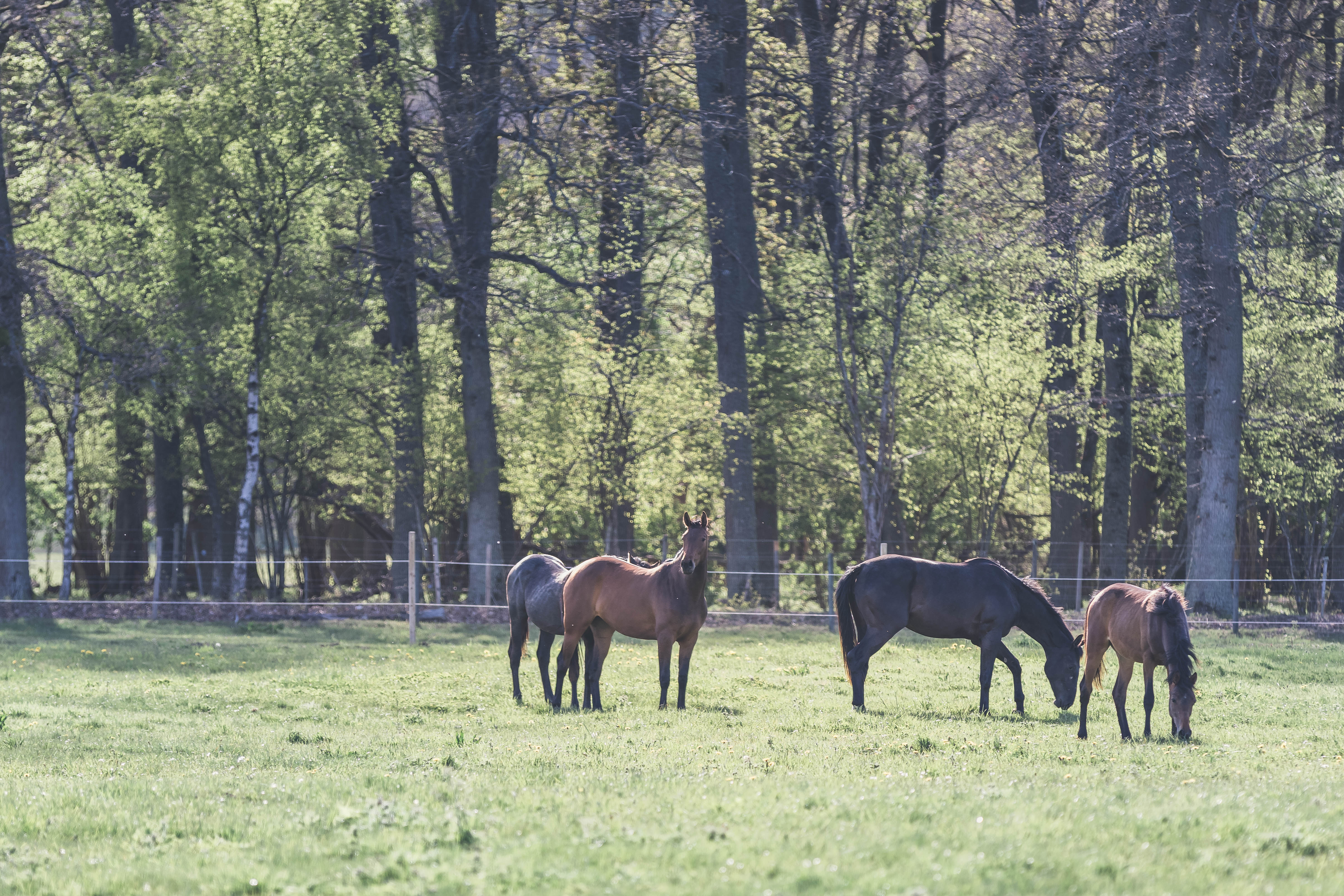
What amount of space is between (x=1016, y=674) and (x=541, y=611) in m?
4.97

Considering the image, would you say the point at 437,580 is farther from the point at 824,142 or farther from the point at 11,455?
the point at 824,142

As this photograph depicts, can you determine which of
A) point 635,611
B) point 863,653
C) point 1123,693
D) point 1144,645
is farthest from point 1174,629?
point 635,611

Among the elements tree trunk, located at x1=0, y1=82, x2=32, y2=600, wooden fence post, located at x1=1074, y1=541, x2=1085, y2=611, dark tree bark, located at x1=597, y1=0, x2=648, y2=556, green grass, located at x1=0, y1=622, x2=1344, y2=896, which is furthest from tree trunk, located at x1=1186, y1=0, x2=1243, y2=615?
tree trunk, located at x1=0, y1=82, x2=32, y2=600

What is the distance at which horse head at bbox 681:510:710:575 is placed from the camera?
12984 millimetres

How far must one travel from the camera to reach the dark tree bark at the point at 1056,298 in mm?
23359

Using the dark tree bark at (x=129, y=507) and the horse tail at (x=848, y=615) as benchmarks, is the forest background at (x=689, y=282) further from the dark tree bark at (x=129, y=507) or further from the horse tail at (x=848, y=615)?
the horse tail at (x=848, y=615)

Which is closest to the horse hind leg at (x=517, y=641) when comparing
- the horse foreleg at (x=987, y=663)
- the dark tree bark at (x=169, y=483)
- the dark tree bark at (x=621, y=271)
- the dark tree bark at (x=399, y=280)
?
the horse foreleg at (x=987, y=663)

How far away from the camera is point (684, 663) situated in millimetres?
13750

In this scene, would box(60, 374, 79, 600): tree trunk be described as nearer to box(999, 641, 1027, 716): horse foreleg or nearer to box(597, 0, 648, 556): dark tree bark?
box(597, 0, 648, 556): dark tree bark

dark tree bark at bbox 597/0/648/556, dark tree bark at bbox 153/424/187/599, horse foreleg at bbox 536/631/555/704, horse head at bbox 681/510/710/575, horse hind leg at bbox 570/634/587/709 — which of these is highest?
dark tree bark at bbox 597/0/648/556

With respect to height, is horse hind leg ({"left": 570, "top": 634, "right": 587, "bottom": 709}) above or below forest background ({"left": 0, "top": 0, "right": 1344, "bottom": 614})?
below

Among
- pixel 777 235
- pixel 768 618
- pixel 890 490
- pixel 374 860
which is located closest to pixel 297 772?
pixel 374 860

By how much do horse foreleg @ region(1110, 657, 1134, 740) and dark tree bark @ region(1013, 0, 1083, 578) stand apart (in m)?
12.7

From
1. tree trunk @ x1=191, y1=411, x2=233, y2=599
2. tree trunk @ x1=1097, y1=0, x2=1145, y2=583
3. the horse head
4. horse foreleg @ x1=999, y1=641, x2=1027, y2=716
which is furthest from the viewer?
tree trunk @ x1=191, y1=411, x2=233, y2=599
